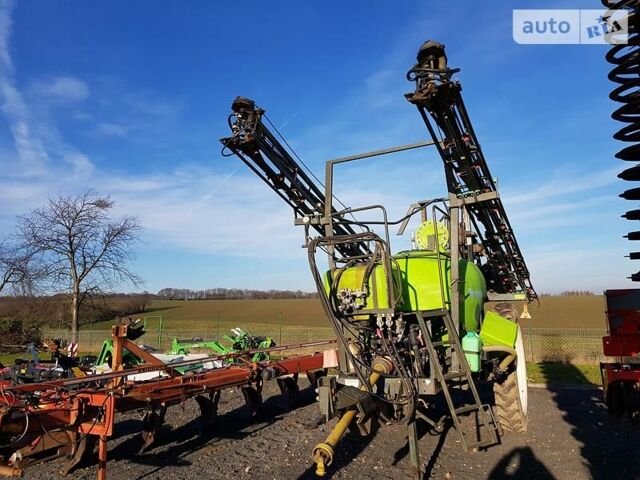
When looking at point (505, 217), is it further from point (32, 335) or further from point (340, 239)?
point (32, 335)

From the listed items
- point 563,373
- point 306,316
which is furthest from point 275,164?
point 306,316

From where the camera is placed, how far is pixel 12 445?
14.0 ft

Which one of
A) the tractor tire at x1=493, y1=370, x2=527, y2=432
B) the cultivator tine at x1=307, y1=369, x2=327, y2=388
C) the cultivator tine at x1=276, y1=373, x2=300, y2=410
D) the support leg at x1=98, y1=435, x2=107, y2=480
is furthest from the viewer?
the cultivator tine at x1=307, y1=369, x2=327, y2=388

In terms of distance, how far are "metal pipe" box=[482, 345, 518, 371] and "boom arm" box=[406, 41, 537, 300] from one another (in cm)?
182

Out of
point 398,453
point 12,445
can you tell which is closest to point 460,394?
point 398,453

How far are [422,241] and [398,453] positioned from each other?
332 cm

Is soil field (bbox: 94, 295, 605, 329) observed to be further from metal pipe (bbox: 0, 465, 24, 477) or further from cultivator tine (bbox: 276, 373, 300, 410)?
metal pipe (bbox: 0, 465, 24, 477)

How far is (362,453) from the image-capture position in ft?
19.4

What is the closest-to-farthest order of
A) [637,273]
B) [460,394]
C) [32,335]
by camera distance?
[637,273]
[460,394]
[32,335]

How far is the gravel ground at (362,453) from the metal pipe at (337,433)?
111 cm

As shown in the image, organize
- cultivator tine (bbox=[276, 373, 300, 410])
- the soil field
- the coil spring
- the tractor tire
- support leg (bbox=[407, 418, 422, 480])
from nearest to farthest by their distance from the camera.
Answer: the coil spring
support leg (bbox=[407, 418, 422, 480])
the tractor tire
cultivator tine (bbox=[276, 373, 300, 410])
the soil field

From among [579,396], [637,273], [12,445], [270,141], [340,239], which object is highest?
[270,141]

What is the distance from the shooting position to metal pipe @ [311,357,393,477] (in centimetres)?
371

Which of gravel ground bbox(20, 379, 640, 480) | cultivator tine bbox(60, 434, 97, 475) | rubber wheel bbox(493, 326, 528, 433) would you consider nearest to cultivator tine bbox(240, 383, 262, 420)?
gravel ground bbox(20, 379, 640, 480)
